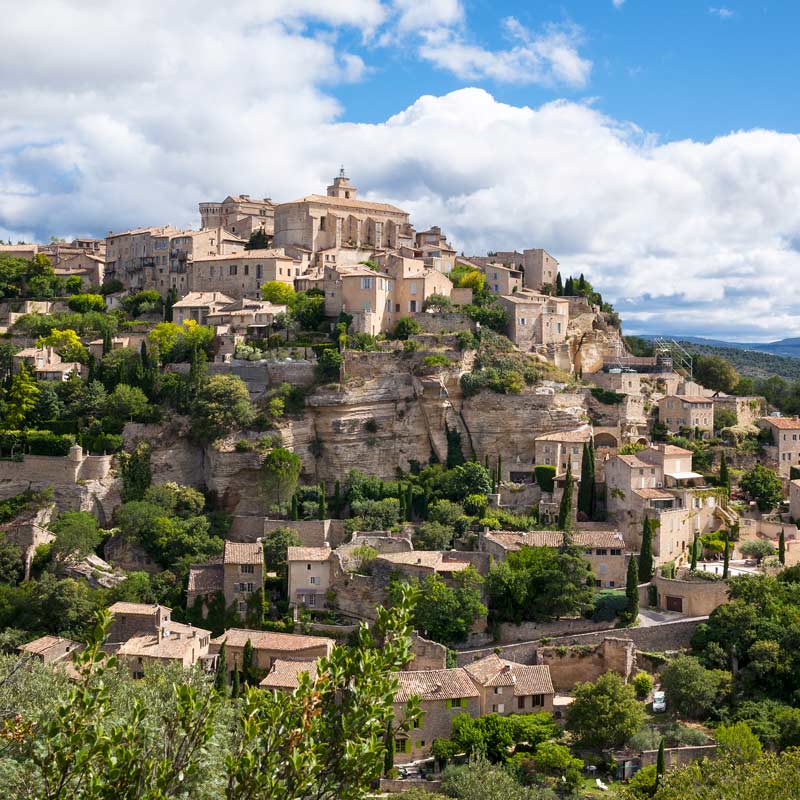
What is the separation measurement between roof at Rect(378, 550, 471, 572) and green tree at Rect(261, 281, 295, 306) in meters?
20.6

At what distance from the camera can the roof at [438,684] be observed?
109 ft

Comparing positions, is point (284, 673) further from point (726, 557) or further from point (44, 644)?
point (726, 557)

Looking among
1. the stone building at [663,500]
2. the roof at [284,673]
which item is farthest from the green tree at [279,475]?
the stone building at [663,500]

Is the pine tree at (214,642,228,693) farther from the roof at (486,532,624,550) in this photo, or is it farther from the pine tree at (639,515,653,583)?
the pine tree at (639,515,653,583)

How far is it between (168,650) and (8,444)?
18.3m

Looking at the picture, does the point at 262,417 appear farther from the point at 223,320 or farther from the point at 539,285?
the point at 539,285

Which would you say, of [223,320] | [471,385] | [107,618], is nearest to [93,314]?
[223,320]

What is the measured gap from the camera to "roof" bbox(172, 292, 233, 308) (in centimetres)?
5764

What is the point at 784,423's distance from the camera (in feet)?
167

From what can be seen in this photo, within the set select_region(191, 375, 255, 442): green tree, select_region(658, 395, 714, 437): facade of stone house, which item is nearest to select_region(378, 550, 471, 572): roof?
select_region(191, 375, 255, 442): green tree

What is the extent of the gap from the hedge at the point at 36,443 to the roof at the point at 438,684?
22828 millimetres

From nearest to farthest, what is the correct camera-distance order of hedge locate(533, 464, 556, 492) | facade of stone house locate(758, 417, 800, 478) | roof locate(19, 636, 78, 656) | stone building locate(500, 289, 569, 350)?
roof locate(19, 636, 78, 656)
hedge locate(533, 464, 556, 492)
facade of stone house locate(758, 417, 800, 478)
stone building locate(500, 289, 569, 350)

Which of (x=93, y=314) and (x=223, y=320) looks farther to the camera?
(x=93, y=314)

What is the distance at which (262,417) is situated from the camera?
49.2m
